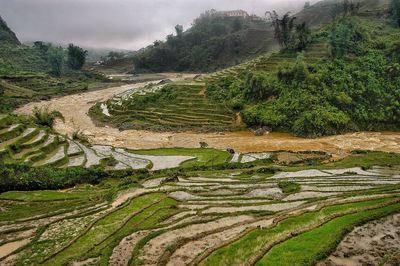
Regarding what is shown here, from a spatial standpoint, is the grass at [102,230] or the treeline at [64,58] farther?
the treeline at [64,58]

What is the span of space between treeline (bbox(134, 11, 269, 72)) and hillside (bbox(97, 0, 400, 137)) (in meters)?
66.1

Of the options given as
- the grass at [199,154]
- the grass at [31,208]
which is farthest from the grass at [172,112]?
the grass at [31,208]

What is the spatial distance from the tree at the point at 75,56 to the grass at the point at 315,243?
120m

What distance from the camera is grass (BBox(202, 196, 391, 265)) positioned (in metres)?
14.0

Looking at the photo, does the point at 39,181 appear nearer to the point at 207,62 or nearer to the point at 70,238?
the point at 70,238

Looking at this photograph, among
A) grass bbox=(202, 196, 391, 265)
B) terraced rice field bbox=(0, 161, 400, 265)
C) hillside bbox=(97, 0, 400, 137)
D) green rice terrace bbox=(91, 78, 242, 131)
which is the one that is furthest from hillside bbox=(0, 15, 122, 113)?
grass bbox=(202, 196, 391, 265)

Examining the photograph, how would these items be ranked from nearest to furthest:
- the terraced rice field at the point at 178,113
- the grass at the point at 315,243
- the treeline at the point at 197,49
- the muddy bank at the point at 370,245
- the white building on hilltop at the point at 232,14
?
Result: the muddy bank at the point at 370,245
the grass at the point at 315,243
the terraced rice field at the point at 178,113
the treeline at the point at 197,49
the white building on hilltop at the point at 232,14

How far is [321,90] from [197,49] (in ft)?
305

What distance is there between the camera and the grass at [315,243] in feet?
42.6

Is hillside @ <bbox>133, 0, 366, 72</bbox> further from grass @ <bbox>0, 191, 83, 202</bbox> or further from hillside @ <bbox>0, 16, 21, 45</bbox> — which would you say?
grass @ <bbox>0, 191, 83, 202</bbox>

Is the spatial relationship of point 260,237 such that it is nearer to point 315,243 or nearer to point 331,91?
point 315,243

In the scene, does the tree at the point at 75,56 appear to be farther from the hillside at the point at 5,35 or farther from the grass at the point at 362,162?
the grass at the point at 362,162

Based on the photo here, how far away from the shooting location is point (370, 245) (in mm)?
13945

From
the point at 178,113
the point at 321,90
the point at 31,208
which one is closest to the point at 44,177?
the point at 31,208
